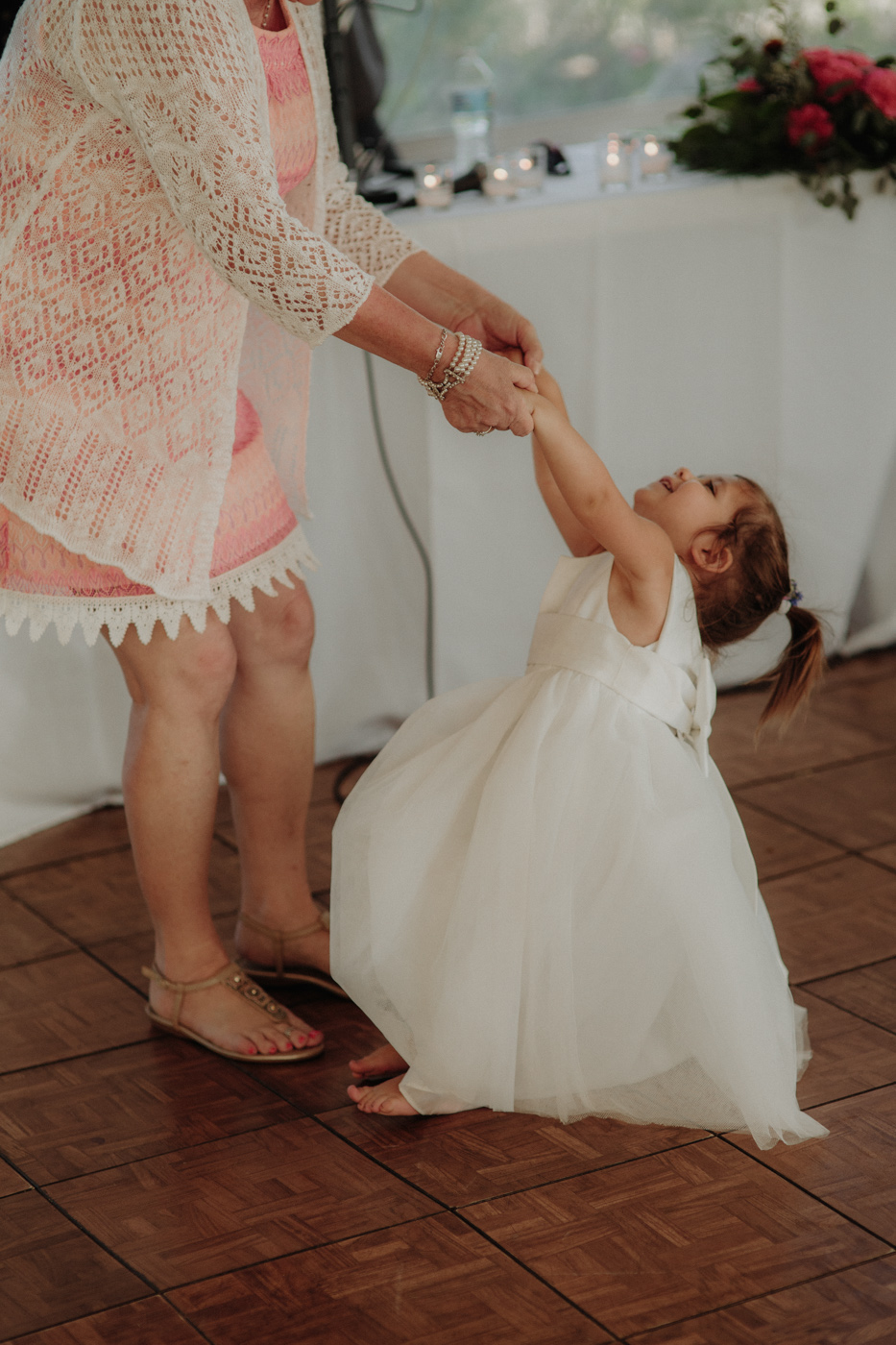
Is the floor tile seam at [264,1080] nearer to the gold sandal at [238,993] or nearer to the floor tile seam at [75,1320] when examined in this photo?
the gold sandal at [238,993]

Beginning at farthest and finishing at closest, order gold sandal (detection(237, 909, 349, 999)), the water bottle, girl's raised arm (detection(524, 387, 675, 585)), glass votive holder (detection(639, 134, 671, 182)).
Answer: the water bottle, glass votive holder (detection(639, 134, 671, 182)), gold sandal (detection(237, 909, 349, 999)), girl's raised arm (detection(524, 387, 675, 585))

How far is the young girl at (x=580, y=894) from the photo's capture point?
1.49m

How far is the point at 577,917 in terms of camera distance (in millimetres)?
1510

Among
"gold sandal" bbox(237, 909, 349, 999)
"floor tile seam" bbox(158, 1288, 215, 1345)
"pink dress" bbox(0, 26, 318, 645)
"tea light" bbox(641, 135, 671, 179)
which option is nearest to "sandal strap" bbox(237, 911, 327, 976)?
"gold sandal" bbox(237, 909, 349, 999)

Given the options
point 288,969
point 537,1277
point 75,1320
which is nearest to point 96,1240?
point 75,1320

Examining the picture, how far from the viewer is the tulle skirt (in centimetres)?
149

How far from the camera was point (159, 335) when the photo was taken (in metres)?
1.44

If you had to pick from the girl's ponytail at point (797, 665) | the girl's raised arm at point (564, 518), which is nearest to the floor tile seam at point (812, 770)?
the girl's ponytail at point (797, 665)

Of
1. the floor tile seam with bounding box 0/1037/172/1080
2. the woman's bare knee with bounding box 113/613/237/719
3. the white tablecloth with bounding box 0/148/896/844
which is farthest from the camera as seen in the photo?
the white tablecloth with bounding box 0/148/896/844

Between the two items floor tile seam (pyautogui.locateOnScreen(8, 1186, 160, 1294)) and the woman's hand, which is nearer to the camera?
floor tile seam (pyautogui.locateOnScreen(8, 1186, 160, 1294))

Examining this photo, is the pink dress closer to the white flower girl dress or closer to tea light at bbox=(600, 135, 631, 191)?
the white flower girl dress

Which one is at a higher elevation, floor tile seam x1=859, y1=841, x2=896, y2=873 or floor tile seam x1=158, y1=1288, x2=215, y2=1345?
floor tile seam x1=158, y1=1288, x2=215, y2=1345

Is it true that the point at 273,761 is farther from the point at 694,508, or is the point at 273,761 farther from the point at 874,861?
the point at 874,861

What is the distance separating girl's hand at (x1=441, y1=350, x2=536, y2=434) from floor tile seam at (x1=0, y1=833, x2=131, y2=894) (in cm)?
111
